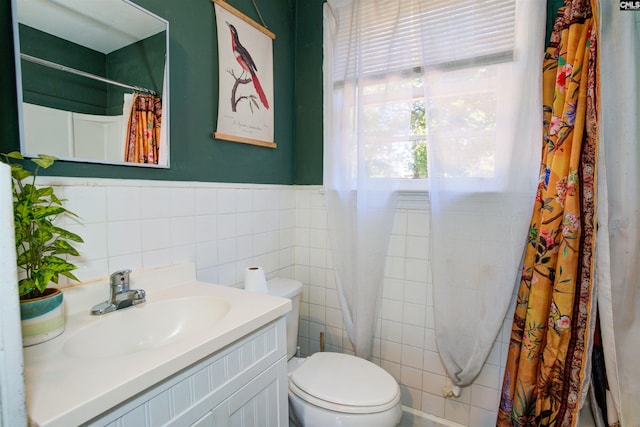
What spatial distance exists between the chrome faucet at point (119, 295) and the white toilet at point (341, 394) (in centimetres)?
70

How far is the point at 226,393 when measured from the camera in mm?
805

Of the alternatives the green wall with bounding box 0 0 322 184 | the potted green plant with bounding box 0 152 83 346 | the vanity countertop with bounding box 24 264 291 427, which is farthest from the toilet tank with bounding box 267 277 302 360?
the potted green plant with bounding box 0 152 83 346

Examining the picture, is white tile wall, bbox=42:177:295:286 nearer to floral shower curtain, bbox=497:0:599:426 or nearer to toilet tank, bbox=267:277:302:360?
toilet tank, bbox=267:277:302:360

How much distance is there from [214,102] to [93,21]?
479mm

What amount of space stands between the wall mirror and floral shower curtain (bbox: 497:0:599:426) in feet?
4.82

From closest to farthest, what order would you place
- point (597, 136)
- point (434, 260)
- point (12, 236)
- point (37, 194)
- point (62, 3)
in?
point (12, 236) < point (37, 194) < point (62, 3) < point (597, 136) < point (434, 260)

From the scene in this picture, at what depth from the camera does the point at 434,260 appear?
1.43 m

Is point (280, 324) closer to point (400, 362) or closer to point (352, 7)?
point (400, 362)

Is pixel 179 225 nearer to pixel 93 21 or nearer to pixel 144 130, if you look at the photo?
pixel 144 130

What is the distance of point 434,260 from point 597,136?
0.74 meters

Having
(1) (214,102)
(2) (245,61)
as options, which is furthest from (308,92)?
(1) (214,102)

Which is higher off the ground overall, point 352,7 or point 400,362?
point 352,7

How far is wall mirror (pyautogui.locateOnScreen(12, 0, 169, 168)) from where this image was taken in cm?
85

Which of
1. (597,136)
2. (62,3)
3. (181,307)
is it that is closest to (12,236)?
(181,307)
